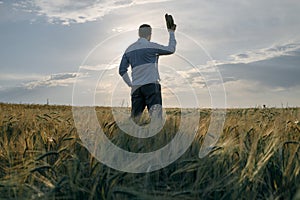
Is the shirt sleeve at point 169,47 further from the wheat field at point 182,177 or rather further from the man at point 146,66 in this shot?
the wheat field at point 182,177

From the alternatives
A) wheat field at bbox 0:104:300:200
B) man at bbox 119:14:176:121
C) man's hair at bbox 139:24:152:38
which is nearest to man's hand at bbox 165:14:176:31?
man at bbox 119:14:176:121

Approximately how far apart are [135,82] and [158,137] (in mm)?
3570

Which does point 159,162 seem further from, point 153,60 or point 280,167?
point 153,60

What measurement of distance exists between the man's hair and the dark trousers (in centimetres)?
84

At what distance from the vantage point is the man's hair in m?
7.40

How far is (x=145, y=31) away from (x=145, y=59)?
18.5 inches

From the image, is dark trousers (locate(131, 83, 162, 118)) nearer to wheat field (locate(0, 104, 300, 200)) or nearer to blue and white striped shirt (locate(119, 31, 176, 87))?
blue and white striped shirt (locate(119, 31, 176, 87))

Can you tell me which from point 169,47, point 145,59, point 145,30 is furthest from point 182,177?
point 145,30

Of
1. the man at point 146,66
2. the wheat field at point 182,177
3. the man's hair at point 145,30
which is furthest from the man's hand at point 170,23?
the wheat field at point 182,177

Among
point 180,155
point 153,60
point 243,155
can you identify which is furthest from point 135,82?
point 243,155

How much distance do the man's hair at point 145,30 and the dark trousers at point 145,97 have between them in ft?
2.77

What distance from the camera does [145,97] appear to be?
755cm

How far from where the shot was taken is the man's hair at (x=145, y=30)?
7.40 m

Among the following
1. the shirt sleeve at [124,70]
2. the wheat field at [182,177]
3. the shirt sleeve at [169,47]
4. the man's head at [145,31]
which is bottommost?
Answer: the wheat field at [182,177]
